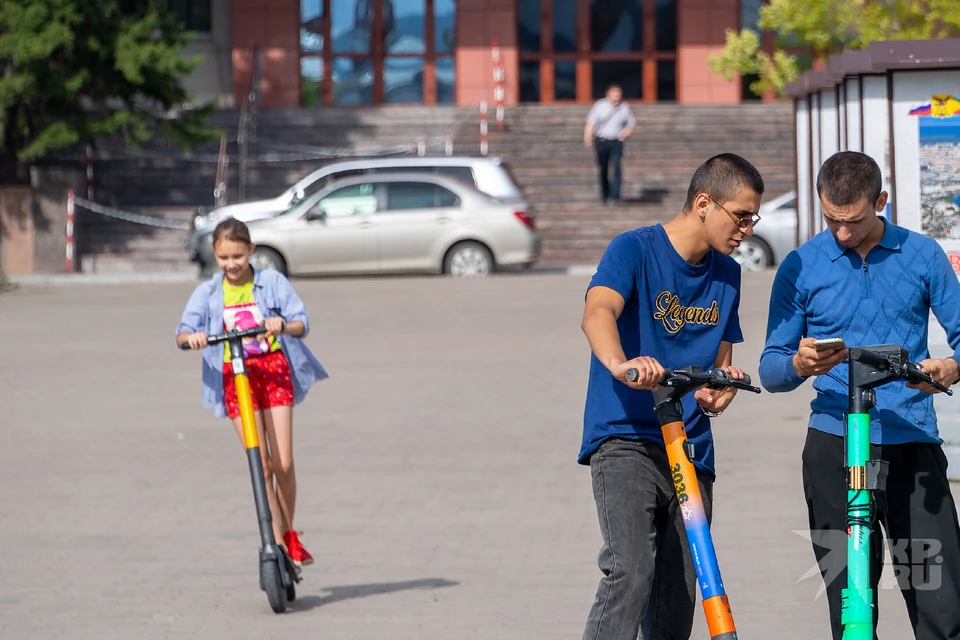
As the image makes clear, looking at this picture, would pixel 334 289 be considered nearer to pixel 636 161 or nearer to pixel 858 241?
pixel 636 161

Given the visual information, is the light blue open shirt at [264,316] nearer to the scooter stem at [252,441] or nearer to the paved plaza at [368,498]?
the scooter stem at [252,441]

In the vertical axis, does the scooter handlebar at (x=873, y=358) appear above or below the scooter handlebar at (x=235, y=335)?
below

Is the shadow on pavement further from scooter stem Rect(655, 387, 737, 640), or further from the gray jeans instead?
scooter stem Rect(655, 387, 737, 640)

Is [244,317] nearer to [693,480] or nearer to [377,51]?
[693,480]

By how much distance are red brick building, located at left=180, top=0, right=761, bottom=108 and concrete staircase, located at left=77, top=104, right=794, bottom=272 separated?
9.81ft

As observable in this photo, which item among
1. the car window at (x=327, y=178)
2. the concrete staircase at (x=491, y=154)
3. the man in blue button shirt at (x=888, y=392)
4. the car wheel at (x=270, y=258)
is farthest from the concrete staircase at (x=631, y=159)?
the man in blue button shirt at (x=888, y=392)

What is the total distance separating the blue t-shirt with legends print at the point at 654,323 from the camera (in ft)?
14.7

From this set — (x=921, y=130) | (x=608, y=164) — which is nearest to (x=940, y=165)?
(x=921, y=130)

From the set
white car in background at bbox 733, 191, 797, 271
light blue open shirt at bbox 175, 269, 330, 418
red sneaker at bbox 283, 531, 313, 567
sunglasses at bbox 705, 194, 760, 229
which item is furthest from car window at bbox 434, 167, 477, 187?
sunglasses at bbox 705, 194, 760, 229

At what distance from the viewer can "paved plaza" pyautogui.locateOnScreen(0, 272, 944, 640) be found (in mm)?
6668

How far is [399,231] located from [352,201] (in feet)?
2.51

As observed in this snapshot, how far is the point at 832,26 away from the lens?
24453 millimetres

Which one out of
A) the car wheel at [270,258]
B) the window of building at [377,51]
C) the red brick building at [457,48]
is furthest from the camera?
the window of building at [377,51]

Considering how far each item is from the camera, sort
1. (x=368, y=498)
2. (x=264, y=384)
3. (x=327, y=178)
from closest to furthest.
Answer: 1. (x=264, y=384)
2. (x=368, y=498)
3. (x=327, y=178)
